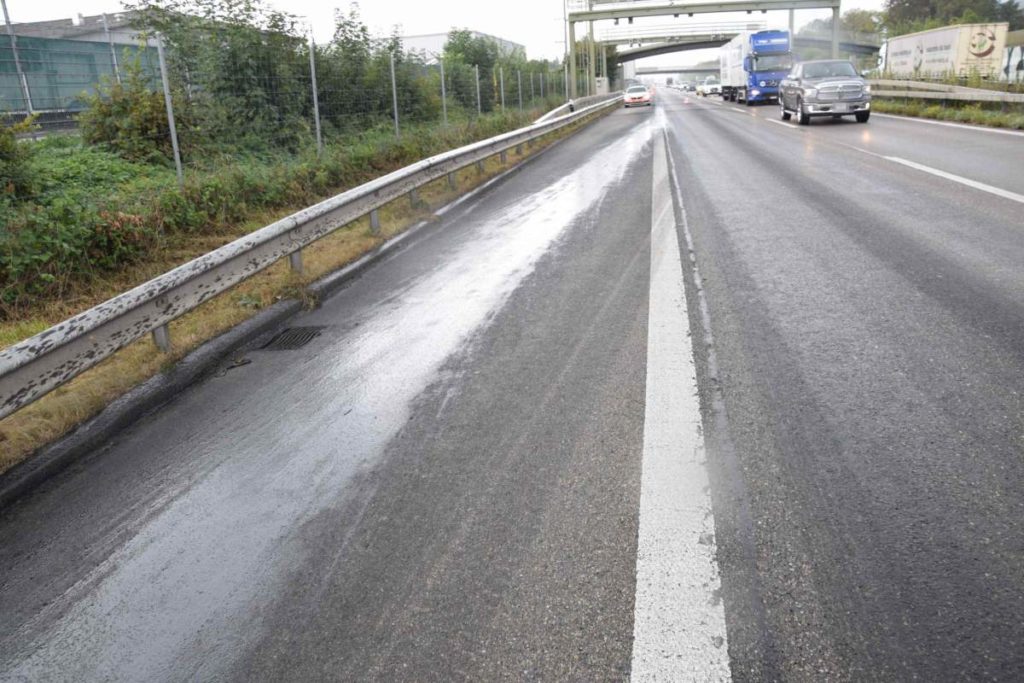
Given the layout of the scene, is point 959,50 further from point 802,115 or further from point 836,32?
point 836,32

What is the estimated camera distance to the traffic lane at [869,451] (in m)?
2.32

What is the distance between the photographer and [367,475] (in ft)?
11.6

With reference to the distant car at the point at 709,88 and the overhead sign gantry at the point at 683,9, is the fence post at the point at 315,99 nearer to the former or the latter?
the overhead sign gantry at the point at 683,9

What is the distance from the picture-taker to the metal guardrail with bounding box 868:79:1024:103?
2012cm

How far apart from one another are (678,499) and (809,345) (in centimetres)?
206

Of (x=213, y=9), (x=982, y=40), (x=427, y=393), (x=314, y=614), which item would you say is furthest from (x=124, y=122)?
(x=982, y=40)

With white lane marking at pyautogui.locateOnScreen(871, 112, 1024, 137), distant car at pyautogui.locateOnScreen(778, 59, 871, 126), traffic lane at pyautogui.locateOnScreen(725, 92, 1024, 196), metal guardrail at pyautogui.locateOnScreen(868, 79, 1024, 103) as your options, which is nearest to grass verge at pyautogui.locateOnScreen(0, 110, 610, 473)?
traffic lane at pyautogui.locateOnScreen(725, 92, 1024, 196)

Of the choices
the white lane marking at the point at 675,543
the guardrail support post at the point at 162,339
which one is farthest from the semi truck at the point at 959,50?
the guardrail support post at the point at 162,339

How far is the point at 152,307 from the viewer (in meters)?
5.10

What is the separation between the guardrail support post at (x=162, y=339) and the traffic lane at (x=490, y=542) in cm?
204

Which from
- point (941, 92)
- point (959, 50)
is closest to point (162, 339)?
point (941, 92)

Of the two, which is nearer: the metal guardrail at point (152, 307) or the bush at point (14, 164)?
the metal guardrail at point (152, 307)

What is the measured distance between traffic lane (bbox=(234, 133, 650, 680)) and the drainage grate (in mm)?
1382

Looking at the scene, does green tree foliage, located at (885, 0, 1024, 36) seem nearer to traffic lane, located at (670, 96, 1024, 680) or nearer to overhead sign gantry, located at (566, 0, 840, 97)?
overhead sign gantry, located at (566, 0, 840, 97)
